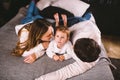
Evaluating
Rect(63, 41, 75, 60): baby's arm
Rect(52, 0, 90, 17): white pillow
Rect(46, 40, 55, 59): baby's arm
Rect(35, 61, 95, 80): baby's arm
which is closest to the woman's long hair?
Rect(46, 40, 55, 59): baby's arm

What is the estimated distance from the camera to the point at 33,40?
1.70 metres

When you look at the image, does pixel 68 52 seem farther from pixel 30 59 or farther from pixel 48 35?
pixel 30 59

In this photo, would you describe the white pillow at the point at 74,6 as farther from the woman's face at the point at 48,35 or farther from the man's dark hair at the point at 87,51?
the man's dark hair at the point at 87,51

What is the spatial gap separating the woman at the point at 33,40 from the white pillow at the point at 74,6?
794 millimetres

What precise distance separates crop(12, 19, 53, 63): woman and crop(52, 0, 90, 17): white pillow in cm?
79

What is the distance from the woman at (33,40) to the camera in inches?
65.6

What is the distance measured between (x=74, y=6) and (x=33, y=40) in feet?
3.26

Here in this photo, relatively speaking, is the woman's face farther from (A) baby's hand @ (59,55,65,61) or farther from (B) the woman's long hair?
(A) baby's hand @ (59,55,65,61)

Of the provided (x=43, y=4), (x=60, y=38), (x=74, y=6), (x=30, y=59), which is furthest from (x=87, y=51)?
(x=43, y=4)

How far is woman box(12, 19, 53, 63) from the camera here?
5.47 feet

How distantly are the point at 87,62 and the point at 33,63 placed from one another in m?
0.40

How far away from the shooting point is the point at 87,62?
1.48m

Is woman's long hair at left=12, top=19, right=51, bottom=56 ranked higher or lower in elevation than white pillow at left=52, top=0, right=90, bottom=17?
higher

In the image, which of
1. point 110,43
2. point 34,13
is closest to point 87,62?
point 34,13
